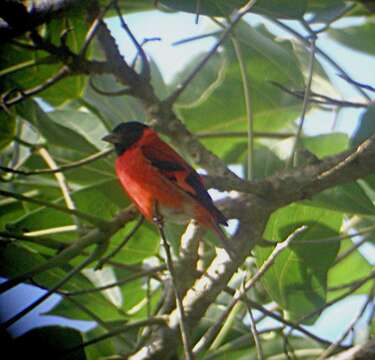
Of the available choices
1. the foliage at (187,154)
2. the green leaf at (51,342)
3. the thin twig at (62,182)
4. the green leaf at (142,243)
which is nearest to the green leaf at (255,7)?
the foliage at (187,154)

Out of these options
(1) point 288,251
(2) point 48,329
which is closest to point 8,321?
(2) point 48,329

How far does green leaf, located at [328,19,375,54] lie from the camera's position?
3432mm

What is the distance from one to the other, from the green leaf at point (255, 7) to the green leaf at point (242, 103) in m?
0.74

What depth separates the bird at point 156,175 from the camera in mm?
2859

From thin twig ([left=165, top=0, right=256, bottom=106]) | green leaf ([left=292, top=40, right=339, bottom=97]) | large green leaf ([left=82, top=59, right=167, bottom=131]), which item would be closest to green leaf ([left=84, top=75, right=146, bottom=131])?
large green leaf ([left=82, top=59, right=167, bottom=131])

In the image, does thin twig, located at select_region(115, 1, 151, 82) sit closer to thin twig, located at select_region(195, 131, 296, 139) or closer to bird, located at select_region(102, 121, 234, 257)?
bird, located at select_region(102, 121, 234, 257)

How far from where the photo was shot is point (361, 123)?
2.50 m

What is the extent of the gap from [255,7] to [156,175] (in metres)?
0.92

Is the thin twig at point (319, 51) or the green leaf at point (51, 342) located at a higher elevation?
the thin twig at point (319, 51)

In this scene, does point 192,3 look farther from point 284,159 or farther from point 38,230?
point 38,230

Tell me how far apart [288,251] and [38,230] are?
881mm

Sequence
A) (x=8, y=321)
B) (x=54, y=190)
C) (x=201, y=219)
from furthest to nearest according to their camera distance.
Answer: (x=54, y=190) → (x=201, y=219) → (x=8, y=321)

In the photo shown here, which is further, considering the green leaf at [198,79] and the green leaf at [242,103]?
the green leaf at [198,79]

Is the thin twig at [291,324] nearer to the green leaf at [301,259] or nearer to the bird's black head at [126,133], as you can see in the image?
the green leaf at [301,259]
